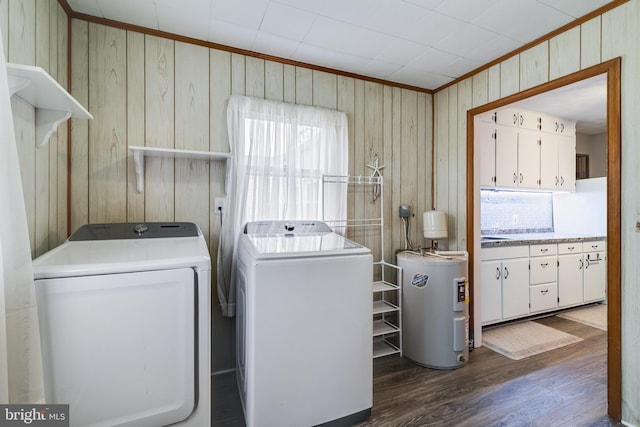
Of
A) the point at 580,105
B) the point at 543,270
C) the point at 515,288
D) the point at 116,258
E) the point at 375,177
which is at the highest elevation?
the point at 580,105

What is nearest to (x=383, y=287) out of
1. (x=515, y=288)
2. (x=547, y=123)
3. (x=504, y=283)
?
(x=504, y=283)

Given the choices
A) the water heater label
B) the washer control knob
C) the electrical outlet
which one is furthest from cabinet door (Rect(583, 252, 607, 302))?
the washer control knob

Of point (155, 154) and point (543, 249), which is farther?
point (543, 249)

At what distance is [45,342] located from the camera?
98cm

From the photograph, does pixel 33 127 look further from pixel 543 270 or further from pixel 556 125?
pixel 556 125

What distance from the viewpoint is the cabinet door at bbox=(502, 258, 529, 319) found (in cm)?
297

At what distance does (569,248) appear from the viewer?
11.0 feet

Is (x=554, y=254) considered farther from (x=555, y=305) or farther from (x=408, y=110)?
(x=408, y=110)

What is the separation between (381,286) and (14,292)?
2183 millimetres

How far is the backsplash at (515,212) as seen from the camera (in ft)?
11.9

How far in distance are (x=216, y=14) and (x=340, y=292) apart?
1816 millimetres

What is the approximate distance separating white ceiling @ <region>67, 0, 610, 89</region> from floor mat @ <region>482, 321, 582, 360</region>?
2.46 metres

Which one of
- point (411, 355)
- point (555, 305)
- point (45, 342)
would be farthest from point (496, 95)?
point (45, 342)

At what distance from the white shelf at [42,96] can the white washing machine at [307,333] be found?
3.35 feet
